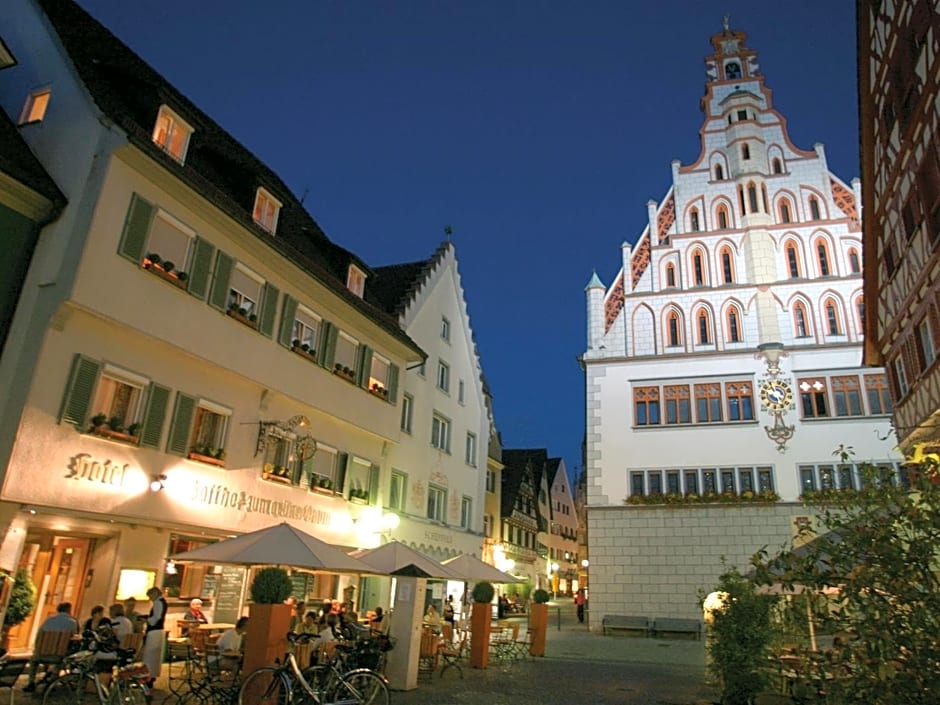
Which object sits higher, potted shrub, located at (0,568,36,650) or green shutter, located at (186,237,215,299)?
green shutter, located at (186,237,215,299)

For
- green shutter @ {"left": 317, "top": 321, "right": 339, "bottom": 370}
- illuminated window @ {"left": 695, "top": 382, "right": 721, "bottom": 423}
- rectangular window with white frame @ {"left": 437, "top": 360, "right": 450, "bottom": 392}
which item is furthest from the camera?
illuminated window @ {"left": 695, "top": 382, "right": 721, "bottom": 423}

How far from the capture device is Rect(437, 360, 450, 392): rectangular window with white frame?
26422 mm

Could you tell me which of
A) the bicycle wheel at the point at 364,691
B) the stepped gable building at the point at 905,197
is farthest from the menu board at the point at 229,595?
the stepped gable building at the point at 905,197

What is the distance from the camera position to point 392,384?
71.4ft

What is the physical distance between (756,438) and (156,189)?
23.0m

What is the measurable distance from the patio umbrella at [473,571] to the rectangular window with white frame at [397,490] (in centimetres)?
428

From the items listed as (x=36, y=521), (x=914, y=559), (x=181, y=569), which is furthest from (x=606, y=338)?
(x=914, y=559)

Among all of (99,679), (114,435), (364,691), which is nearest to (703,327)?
(364,691)

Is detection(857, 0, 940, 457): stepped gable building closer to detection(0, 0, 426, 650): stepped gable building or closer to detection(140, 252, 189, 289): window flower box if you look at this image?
detection(0, 0, 426, 650): stepped gable building

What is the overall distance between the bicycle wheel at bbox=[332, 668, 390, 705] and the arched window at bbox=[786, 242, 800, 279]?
81.0 ft

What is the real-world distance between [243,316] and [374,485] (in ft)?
25.1

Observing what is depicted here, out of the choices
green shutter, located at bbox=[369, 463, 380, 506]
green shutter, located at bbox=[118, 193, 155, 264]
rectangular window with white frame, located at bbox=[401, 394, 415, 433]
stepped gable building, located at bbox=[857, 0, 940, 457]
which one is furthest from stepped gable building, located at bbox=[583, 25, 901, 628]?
green shutter, located at bbox=[118, 193, 155, 264]

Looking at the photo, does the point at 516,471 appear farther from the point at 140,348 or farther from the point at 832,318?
the point at 140,348

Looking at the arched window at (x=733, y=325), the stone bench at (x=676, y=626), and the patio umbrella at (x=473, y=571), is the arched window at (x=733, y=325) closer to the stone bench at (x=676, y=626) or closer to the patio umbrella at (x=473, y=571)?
the stone bench at (x=676, y=626)
